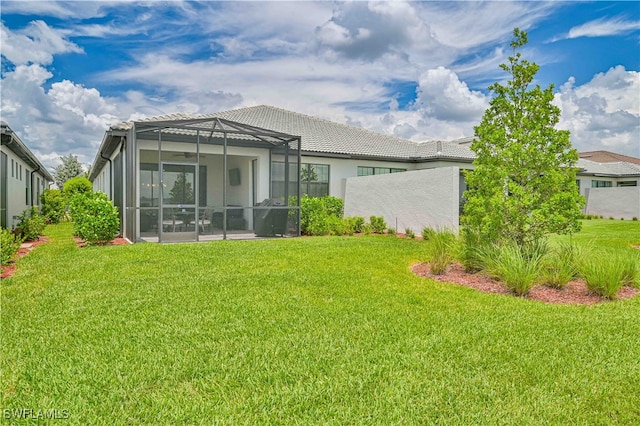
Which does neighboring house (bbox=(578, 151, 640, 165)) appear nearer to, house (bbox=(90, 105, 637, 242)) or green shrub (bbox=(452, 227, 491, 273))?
house (bbox=(90, 105, 637, 242))

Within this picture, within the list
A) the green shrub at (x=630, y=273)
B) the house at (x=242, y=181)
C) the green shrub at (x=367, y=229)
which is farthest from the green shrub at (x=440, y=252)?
the green shrub at (x=367, y=229)

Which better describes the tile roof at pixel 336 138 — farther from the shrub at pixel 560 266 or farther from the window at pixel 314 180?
the shrub at pixel 560 266

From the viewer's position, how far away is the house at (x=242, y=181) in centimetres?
1274

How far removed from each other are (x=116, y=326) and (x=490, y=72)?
1235 centimetres

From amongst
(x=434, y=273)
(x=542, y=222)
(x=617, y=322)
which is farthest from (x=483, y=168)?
(x=617, y=322)

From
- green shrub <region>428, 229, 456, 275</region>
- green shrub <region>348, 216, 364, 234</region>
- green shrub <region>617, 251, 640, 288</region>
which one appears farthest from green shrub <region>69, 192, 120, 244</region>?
green shrub <region>617, 251, 640, 288</region>

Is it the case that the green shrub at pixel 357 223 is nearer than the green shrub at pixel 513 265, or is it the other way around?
the green shrub at pixel 513 265

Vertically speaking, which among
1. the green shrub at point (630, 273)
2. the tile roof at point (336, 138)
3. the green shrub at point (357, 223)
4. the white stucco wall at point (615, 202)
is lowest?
the green shrub at point (630, 273)

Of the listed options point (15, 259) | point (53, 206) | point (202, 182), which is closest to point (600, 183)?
point (202, 182)

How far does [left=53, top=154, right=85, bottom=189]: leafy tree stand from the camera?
61469 millimetres

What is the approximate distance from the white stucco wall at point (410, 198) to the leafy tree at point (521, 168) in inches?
143

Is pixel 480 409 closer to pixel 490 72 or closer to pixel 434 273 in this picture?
pixel 434 273

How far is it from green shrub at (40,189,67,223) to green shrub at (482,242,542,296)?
2359 cm

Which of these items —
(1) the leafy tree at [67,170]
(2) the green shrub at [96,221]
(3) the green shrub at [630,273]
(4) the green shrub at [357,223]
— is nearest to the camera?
(3) the green shrub at [630,273]
